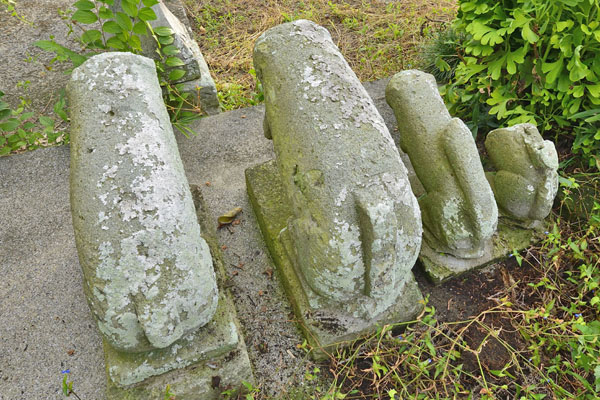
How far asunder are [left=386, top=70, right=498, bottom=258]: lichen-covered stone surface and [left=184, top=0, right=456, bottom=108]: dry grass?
1730 mm

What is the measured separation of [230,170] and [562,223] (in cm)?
186

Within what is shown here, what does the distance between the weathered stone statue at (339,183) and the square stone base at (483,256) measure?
0.98 feet

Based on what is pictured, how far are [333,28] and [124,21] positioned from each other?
7.87 feet

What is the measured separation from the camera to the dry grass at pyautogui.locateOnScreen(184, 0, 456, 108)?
372cm

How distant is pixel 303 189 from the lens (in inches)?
60.4

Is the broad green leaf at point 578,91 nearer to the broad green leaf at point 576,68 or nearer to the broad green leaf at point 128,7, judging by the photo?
the broad green leaf at point 576,68

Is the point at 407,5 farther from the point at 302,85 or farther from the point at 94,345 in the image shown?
the point at 94,345

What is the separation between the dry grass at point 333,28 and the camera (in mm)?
3721

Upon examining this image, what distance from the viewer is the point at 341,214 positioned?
4.76 feet

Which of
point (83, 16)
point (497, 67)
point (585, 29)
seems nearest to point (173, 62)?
point (83, 16)

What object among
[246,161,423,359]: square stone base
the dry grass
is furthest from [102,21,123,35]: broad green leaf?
[246,161,423,359]: square stone base

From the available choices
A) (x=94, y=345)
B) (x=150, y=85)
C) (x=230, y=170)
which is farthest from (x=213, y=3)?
(x=94, y=345)

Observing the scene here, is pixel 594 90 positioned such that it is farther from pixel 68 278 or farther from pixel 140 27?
pixel 68 278

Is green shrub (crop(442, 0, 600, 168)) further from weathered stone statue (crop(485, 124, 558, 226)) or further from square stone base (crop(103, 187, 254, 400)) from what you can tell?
square stone base (crop(103, 187, 254, 400))
